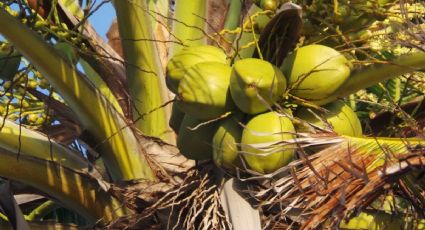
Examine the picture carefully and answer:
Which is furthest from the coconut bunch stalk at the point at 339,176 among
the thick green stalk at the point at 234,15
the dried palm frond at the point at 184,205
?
the thick green stalk at the point at 234,15

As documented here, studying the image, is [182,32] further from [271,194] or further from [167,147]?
[271,194]

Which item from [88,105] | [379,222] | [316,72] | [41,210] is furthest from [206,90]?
[41,210]

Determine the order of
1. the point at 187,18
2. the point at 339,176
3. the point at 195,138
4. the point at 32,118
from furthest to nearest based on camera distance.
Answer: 1. the point at 32,118
2. the point at 187,18
3. the point at 195,138
4. the point at 339,176

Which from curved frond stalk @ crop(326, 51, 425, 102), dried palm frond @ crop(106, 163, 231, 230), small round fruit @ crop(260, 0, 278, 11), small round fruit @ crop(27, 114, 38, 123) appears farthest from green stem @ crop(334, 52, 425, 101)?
small round fruit @ crop(27, 114, 38, 123)

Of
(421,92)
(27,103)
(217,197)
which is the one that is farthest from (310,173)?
(27,103)

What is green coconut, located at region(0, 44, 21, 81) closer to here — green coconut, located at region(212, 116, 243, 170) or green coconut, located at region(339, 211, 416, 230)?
green coconut, located at region(212, 116, 243, 170)

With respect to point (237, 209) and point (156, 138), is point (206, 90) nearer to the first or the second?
point (237, 209)
